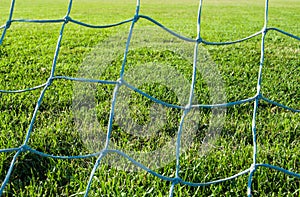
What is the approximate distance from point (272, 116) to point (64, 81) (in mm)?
1085

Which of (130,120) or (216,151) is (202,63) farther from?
(216,151)

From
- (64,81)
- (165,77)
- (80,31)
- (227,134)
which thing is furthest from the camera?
(80,31)

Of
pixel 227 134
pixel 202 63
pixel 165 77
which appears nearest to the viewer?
pixel 227 134

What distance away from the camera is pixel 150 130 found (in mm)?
1526

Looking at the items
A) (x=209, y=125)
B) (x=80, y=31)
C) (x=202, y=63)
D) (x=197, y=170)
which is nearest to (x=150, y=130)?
(x=209, y=125)

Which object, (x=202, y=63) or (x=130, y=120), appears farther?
(x=202, y=63)

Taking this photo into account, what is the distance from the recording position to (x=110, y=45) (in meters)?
3.38

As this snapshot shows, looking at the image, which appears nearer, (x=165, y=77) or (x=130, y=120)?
(x=130, y=120)

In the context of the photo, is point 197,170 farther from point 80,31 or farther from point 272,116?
point 80,31

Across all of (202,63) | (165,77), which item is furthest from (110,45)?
(165,77)

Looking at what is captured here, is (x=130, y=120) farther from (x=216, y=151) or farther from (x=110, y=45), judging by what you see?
(x=110, y=45)

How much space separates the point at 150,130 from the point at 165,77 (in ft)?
2.39

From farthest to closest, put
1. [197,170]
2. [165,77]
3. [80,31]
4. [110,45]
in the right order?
[80,31], [110,45], [165,77], [197,170]

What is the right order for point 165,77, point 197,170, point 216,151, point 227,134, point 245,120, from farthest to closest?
point 165,77 < point 245,120 < point 227,134 < point 216,151 < point 197,170
